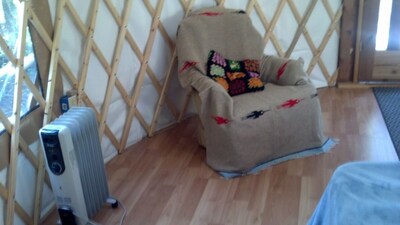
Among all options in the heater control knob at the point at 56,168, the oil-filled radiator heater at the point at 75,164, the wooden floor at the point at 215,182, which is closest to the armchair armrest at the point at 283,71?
the wooden floor at the point at 215,182

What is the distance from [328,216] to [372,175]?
0.18 meters

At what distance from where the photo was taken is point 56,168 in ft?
5.28

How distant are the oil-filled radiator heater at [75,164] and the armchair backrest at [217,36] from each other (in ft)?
2.79

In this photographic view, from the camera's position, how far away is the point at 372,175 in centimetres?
107

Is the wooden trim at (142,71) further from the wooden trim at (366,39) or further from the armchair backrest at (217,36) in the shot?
the wooden trim at (366,39)

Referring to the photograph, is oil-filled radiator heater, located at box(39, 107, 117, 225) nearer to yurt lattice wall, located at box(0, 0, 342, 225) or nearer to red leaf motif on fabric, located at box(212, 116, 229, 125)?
yurt lattice wall, located at box(0, 0, 342, 225)

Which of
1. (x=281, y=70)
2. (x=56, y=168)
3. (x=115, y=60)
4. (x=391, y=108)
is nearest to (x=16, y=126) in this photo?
(x=56, y=168)

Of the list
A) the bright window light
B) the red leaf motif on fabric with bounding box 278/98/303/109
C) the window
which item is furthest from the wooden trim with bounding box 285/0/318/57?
the window

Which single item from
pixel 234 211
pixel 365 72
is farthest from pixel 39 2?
pixel 365 72

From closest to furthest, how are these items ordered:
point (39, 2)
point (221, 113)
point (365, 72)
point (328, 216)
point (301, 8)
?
point (328, 216), point (39, 2), point (221, 113), point (301, 8), point (365, 72)

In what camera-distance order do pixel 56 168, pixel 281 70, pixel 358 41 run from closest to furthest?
pixel 56 168 < pixel 281 70 < pixel 358 41

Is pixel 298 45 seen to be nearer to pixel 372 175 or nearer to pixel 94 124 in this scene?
pixel 94 124

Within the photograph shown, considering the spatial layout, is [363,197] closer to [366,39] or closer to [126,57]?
[126,57]

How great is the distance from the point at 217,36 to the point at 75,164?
1.33 meters
